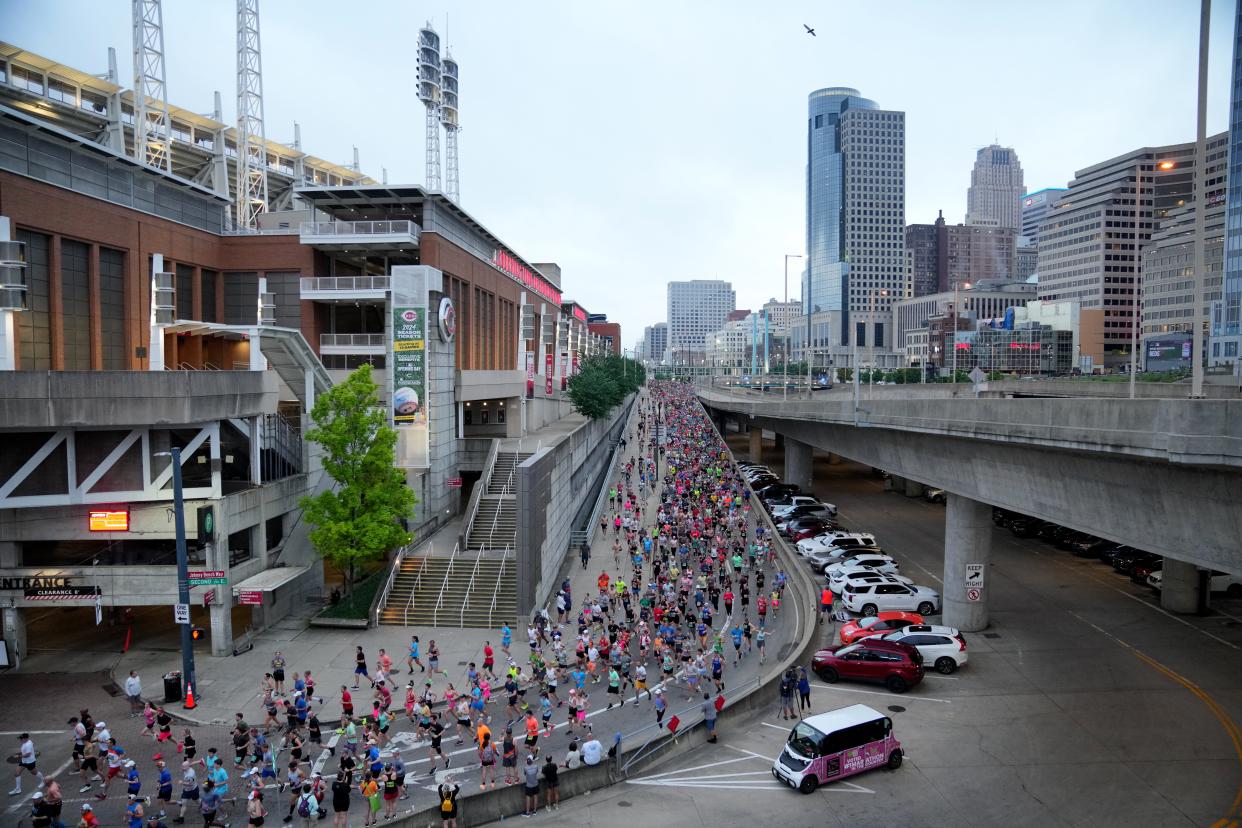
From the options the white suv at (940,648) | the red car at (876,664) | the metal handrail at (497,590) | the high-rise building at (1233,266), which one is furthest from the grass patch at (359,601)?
the high-rise building at (1233,266)

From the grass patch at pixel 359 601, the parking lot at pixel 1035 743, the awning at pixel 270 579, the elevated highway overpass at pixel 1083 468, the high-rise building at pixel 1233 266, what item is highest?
the high-rise building at pixel 1233 266

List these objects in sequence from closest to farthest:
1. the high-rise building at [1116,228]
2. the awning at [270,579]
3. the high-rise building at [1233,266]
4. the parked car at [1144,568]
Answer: the awning at [270,579], the parked car at [1144,568], the high-rise building at [1233,266], the high-rise building at [1116,228]

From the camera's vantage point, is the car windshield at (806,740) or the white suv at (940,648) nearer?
the car windshield at (806,740)

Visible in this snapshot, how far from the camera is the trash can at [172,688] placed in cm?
2150

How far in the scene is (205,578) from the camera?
2500 cm

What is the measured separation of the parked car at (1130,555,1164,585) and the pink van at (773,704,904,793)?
21426 mm

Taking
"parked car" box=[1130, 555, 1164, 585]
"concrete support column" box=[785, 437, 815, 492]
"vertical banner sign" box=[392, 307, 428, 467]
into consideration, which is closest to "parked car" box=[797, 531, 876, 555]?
"parked car" box=[1130, 555, 1164, 585]

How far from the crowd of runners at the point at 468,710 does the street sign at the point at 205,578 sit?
13.3ft

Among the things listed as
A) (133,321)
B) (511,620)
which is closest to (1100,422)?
(511,620)

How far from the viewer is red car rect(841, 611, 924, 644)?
2464 cm

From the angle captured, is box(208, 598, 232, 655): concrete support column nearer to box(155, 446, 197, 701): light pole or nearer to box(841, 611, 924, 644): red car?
box(155, 446, 197, 701): light pole

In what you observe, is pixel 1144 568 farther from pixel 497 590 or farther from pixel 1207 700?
Result: pixel 497 590

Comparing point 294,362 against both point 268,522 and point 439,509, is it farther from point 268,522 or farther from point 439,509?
point 439,509

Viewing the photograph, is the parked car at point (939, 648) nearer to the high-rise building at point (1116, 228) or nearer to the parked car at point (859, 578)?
the parked car at point (859, 578)
